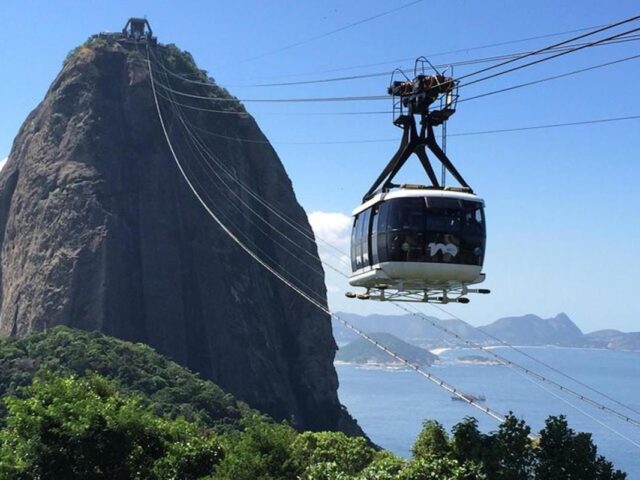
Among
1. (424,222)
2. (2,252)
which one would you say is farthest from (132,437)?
(2,252)

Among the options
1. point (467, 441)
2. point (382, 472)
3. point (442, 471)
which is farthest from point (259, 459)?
point (467, 441)

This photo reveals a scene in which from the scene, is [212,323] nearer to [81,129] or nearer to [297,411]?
[297,411]

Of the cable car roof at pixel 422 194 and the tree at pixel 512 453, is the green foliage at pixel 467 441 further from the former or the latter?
the cable car roof at pixel 422 194

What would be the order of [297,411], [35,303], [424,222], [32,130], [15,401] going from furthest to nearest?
[32,130], [297,411], [35,303], [15,401], [424,222]

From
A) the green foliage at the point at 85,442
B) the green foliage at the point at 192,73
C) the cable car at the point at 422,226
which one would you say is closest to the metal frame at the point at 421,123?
the cable car at the point at 422,226

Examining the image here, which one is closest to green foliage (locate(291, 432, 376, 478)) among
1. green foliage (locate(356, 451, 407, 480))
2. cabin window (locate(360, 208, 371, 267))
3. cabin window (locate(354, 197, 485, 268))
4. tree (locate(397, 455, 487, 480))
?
green foliage (locate(356, 451, 407, 480))

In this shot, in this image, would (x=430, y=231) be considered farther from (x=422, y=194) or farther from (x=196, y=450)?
(x=196, y=450)

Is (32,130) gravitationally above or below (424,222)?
above
